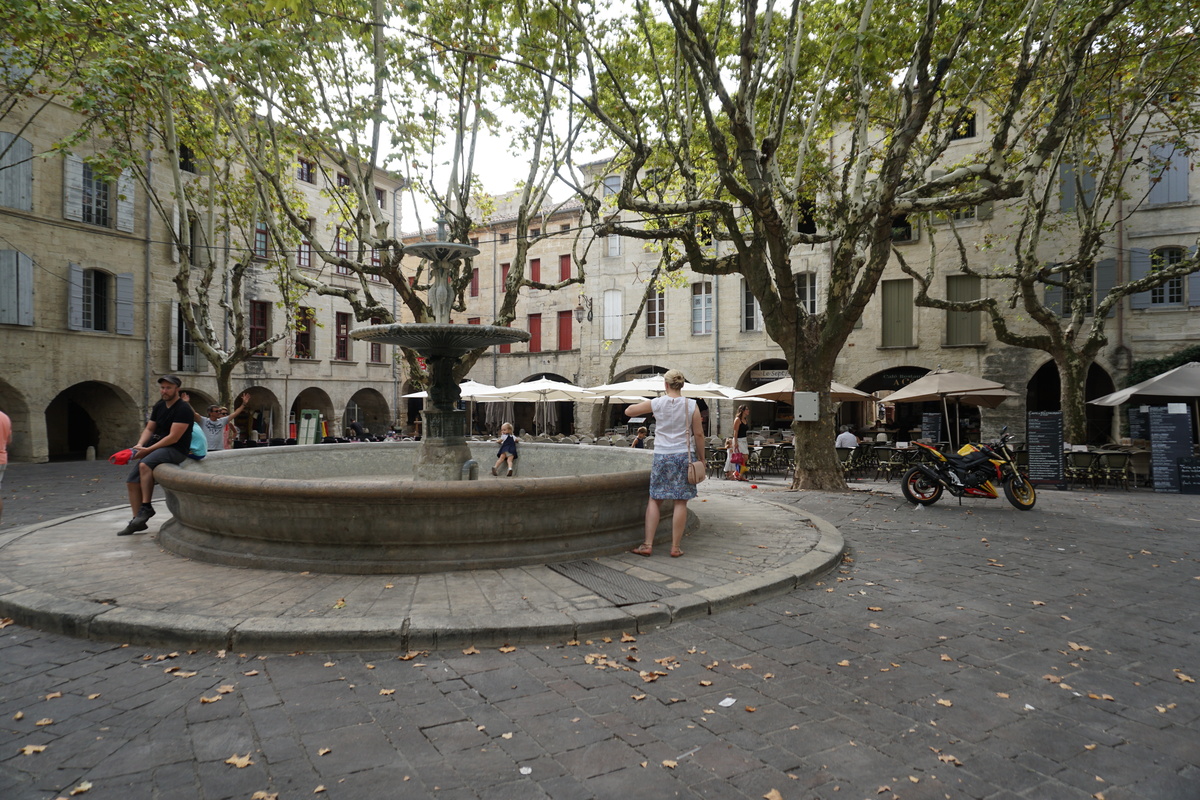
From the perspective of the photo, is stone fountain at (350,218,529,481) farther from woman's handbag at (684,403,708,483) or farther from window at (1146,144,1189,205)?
window at (1146,144,1189,205)

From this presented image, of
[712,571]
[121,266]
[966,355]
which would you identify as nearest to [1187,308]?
[966,355]

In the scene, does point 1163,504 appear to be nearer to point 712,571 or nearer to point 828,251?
point 712,571

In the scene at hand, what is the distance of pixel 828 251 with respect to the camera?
77.2 feet

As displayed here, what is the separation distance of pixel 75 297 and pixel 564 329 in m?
17.8

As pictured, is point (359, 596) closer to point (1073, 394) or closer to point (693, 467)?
point (693, 467)

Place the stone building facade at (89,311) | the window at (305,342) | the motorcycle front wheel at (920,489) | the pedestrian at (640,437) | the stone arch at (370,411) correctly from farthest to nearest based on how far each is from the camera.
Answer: the stone arch at (370,411) → the window at (305,342) → the stone building facade at (89,311) → the pedestrian at (640,437) → the motorcycle front wheel at (920,489)

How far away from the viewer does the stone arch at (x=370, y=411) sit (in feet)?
106

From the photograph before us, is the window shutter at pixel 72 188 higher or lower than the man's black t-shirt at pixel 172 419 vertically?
higher

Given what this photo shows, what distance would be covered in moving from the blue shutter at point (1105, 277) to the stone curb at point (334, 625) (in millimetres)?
21354

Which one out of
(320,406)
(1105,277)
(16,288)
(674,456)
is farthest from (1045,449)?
(320,406)

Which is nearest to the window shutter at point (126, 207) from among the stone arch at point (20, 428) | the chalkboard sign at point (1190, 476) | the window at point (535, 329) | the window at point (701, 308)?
the stone arch at point (20, 428)

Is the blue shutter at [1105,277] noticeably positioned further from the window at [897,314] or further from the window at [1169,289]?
the window at [897,314]

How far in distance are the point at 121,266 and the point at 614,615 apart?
2336cm

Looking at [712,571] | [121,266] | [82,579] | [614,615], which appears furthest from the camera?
[121,266]
